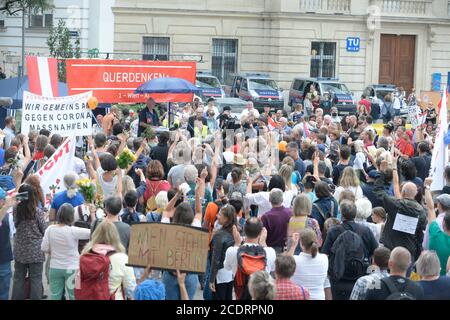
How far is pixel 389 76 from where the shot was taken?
148ft

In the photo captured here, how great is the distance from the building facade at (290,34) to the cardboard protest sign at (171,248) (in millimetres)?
32796

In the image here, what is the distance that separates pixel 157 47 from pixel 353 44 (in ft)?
25.7

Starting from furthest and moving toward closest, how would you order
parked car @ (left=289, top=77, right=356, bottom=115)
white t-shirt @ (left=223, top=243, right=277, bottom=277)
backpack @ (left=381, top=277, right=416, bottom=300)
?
parked car @ (left=289, top=77, right=356, bottom=115) → white t-shirt @ (left=223, top=243, right=277, bottom=277) → backpack @ (left=381, top=277, right=416, bottom=300)

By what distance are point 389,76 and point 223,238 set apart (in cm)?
3544

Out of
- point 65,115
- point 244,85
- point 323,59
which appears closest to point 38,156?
point 65,115

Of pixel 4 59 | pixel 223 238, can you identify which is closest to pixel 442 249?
pixel 223 238

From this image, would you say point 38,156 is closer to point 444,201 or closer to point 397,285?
point 444,201

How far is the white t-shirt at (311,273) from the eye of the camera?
969 centimetres

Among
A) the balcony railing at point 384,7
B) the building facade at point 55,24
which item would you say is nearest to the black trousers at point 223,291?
the building facade at point 55,24

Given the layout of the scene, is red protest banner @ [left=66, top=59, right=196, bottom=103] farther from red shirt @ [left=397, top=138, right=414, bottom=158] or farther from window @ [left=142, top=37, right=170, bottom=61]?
window @ [left=142, top=37, right=170, bottom=61]

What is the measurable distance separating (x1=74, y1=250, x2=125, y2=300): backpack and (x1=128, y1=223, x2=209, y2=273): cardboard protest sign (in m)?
0.25

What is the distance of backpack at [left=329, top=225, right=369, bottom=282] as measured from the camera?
34.1ft

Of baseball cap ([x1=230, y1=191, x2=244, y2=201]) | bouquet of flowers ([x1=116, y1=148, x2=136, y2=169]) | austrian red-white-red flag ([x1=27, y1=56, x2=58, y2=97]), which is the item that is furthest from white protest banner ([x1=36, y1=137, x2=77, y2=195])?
austrian red-white-red flag ([x1=27, y1=56, x2=58, y2=97])
